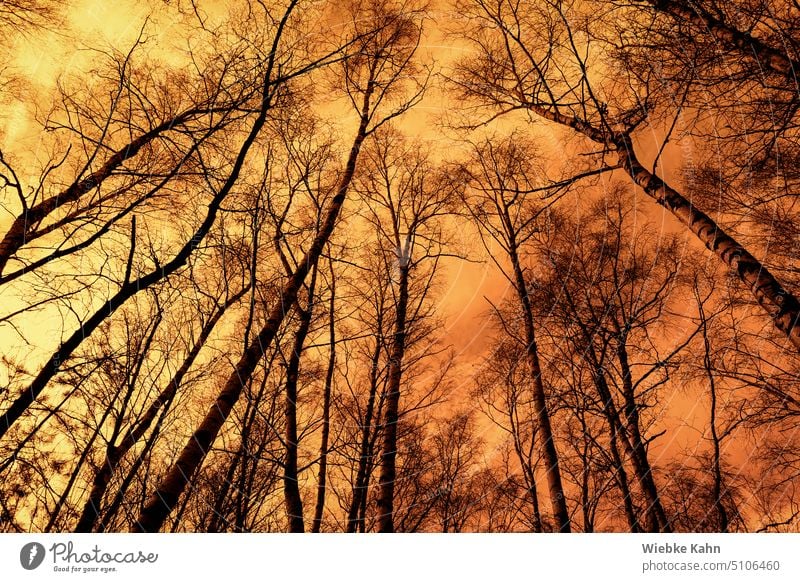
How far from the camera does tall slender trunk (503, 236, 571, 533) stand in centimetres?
616

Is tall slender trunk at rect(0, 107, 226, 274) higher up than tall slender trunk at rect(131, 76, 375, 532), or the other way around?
tall slender trunk at rect(0, 107, 226, 274)

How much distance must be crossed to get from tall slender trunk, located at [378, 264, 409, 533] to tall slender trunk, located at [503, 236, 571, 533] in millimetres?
2240

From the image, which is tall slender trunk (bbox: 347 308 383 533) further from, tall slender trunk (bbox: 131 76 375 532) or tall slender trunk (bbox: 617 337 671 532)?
tall slender trunk (bbox: 617 337 671 532)

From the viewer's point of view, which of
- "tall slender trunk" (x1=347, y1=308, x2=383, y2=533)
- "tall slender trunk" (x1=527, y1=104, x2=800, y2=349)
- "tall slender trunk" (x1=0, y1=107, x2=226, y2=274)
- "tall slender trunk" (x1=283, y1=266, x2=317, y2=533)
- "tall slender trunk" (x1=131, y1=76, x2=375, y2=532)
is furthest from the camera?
"tall slender trunk" (x1=347, y1=308, x2=383, y2=533)

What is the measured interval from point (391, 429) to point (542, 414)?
2525 mm

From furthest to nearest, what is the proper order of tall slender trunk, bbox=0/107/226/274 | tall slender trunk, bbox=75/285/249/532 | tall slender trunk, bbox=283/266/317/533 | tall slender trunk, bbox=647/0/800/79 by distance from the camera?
tall slender trunk, bbox=75/285/249/532 < tall slender trunk, bbox=283/266/317/533 < tall slender trunk, bbox=0/107/226/274 < tall slender trunk, bbox=647/0/800/79

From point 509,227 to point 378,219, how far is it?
2.85 meters

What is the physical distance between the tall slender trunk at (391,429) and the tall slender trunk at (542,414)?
2.24 m

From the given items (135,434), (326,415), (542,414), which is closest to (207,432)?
(326,415)

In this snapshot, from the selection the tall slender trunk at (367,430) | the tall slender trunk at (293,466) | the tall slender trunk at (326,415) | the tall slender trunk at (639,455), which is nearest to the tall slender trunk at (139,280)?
the tall slender trunk at (293,466)

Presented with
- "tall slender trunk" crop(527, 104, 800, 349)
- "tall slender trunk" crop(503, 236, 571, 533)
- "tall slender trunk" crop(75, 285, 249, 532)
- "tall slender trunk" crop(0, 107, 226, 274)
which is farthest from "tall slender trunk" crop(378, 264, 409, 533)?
"tall slender trunk" crop(0, 107, 226, 274)

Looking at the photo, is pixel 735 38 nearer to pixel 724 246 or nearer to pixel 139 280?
pixel 724 246

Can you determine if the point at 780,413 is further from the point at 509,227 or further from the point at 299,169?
the point at 299,169

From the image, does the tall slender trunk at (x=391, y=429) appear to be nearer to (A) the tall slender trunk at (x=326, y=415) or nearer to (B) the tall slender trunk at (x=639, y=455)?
(A) the tall slender trunk at (x=326, y=415)
